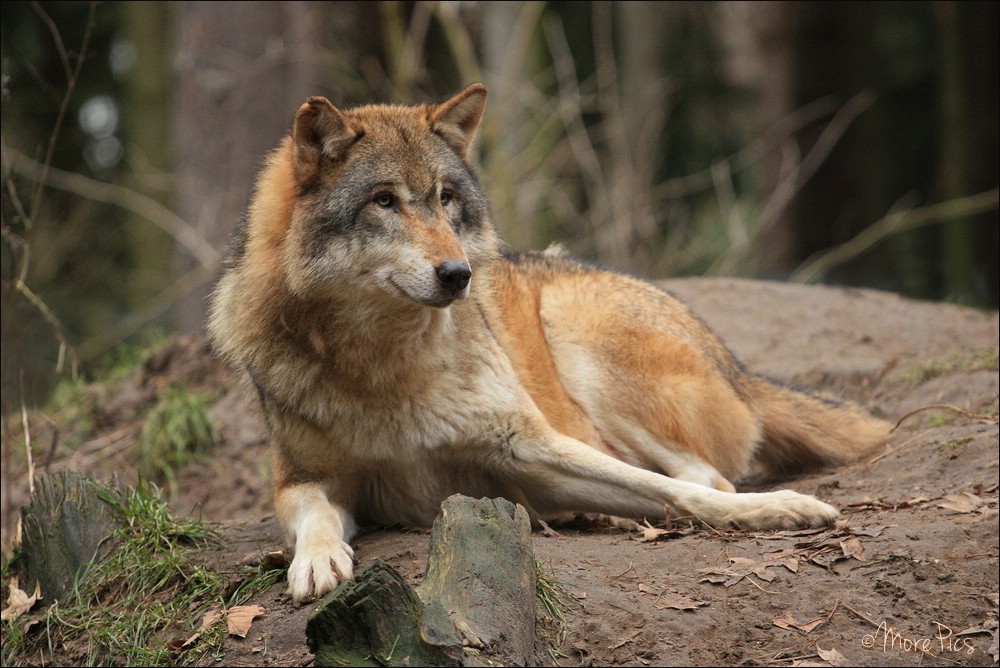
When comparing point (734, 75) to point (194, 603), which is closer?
point (194, 603)

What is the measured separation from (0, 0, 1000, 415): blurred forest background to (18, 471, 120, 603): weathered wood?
4.53ft

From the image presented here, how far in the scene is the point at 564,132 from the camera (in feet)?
48.8

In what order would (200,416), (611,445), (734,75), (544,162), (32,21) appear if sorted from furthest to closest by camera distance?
(734,75) → (32,21) → (544,162) → (200,416) → (611,445)

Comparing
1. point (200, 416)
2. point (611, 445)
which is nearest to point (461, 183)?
point (611, 445)

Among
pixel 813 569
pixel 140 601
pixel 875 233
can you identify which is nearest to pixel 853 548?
pixel 813 569

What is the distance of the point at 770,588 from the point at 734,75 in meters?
13.7

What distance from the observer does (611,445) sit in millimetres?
5590

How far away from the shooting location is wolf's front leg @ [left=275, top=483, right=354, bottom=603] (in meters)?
3.94

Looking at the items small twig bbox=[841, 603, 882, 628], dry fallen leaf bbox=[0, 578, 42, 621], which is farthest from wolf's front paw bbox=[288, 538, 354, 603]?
small twig bbox=[841, 603, 882, 628]

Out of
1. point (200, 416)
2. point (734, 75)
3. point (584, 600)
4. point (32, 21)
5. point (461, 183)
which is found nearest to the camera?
point (584, 600)

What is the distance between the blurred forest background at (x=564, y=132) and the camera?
1072cm

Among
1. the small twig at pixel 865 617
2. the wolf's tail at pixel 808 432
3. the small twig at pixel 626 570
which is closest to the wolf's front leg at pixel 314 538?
the small twig at pixel 626 570

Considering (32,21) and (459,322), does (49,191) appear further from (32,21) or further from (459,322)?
(459,322)

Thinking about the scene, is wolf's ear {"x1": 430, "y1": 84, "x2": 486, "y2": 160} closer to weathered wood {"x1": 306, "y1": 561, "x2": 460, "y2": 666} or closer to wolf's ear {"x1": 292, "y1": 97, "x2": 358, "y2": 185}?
wolf's ear {"x1": 292, "y1": 97, "x2": 358, "y2": 185}
